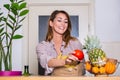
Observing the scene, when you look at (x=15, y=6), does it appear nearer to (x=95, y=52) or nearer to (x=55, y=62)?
(x=55, y=62)

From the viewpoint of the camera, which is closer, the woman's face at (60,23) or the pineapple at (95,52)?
the pineapple at (95,52)


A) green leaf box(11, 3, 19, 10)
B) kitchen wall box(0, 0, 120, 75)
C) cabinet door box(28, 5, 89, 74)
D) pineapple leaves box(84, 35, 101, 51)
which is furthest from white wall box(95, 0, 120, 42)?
pineapple leaves box(84, 35, 101, 51)

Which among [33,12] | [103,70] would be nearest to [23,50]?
[33,12]

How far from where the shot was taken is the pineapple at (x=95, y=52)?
44.5 inches

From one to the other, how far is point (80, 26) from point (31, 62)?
0.79m

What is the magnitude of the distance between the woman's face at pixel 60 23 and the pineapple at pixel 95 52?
0.32 m

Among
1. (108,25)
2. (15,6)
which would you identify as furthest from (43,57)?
(108,25)

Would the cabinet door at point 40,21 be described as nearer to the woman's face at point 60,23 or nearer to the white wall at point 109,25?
the white wall at point 109,25

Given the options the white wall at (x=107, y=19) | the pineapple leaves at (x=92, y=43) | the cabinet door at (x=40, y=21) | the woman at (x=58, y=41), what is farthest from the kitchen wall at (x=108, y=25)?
the pineapple leaves at (x=92, y=43)

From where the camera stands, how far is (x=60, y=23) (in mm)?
1513

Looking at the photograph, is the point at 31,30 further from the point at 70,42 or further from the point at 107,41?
the point at 70,42

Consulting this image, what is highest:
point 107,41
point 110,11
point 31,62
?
point 110,11

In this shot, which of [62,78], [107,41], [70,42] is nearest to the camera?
[62,78]

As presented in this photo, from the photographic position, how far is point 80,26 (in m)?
3.44
